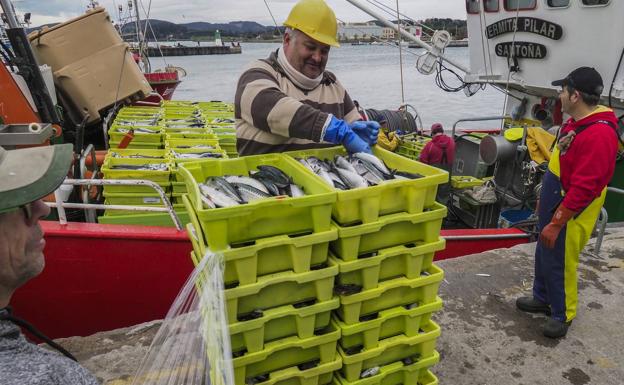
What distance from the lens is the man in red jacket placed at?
3.06 m

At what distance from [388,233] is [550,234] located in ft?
5.85

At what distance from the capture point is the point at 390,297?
2.34m

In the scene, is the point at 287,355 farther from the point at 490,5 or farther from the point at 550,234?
the point at 490,5

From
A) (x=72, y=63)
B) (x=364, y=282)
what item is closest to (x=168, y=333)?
(x=364, y=282)

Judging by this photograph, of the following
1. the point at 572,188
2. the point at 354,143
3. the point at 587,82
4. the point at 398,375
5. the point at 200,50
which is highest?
the point at 200,50

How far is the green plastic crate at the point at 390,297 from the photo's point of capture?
2.20 metres

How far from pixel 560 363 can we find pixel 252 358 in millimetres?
2405

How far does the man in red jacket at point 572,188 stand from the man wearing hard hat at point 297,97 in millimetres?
1562

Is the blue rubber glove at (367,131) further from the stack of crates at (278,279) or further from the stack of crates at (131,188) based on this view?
the stack of crates at (131,188)

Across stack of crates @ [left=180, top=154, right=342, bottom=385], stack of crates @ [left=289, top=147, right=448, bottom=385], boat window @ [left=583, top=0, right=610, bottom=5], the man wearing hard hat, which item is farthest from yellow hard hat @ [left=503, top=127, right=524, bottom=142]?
stack of crates @ [left=180, top=154, right=342, bottom=385]

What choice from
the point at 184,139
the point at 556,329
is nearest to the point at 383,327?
the point at 556,329

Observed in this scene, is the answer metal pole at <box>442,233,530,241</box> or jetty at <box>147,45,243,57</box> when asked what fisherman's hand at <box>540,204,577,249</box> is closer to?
metal pole at <box>442,233,530,241</box>

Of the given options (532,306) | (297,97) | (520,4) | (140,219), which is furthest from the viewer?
(520,4)

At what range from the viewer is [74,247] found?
4078 mm
